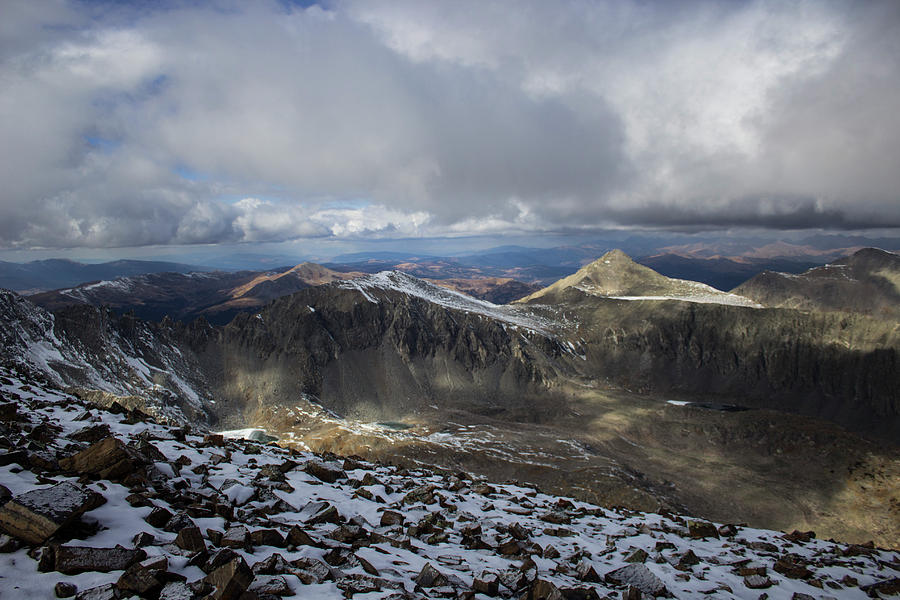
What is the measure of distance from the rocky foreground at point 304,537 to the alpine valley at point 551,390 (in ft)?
202

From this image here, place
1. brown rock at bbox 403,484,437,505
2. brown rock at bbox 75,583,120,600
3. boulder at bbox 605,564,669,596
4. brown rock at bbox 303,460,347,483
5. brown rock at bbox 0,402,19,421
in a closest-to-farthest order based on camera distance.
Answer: brown rock at bbox 75,583,120,600 < boulder at bbox 605,564,669,596 < brown rock at bbox 0,402,19,421 < brown rock at bbox 403,484,437,505 < brown rock at bbox 303,460,347,483

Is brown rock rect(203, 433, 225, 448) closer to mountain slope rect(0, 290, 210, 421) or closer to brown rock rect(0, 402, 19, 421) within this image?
brown rock rect(0, 402, 19, 421)

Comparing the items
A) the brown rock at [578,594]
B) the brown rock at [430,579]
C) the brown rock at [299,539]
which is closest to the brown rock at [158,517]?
the brown rock at [299,539]

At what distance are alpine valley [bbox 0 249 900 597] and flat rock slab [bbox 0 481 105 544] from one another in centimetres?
7459

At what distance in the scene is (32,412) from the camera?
17359 mm

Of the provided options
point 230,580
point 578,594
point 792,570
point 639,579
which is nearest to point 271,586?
point 230,580

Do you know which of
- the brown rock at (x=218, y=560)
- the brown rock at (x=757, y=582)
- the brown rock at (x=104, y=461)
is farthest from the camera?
the brown rock at (x=757, y=582)

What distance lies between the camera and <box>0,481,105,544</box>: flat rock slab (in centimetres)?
668

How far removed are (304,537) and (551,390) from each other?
15666 centimetres

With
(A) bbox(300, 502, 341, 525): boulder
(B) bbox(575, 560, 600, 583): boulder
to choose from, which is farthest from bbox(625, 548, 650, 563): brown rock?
(A) bbox(300, 502, 341, 525): boulder

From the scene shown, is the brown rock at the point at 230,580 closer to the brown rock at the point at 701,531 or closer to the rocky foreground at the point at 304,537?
the rocky foreground at the point at 304,537

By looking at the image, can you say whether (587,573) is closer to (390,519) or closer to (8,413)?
(390,519)

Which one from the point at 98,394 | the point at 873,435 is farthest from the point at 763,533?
the point at 873,435

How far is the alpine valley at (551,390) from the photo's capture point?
88.6 m
